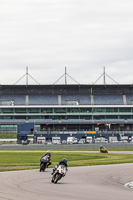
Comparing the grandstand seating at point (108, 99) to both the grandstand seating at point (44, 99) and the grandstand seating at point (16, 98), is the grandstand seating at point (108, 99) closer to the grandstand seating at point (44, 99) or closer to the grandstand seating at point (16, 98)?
the grandstand seating at point (44, 99)

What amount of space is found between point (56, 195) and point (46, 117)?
102606 millimetres

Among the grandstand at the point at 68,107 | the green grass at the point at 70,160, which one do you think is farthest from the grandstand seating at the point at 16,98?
the green grass at the point at 70,160

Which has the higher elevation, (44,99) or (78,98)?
(78,98)

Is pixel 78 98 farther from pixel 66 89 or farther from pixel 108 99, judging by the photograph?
pixel 108 99

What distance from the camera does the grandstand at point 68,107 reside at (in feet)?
377

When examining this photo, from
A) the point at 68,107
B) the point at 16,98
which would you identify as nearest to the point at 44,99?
the point at 68,107

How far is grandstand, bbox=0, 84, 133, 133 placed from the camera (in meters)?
115

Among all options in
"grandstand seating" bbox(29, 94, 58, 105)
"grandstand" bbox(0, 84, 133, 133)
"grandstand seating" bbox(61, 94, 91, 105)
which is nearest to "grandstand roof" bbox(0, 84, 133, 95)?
"grandstand" bbox(0, 84, 133, 133)

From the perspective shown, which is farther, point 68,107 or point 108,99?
point 108,99

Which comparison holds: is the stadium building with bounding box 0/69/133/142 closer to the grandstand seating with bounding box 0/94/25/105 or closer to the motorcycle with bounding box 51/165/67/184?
the grandstand seating with bounding box 0/94/25/105

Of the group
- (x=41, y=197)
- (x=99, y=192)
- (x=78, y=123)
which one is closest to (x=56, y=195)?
(x=41, y=197)

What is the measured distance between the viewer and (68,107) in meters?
117

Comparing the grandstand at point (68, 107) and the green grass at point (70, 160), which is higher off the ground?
the grandstand at point (68, 107)

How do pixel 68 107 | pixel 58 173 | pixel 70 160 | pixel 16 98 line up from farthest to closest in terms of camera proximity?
pixel 16 98, pixel 68 107, pixel 70 160, pixel 58 173
